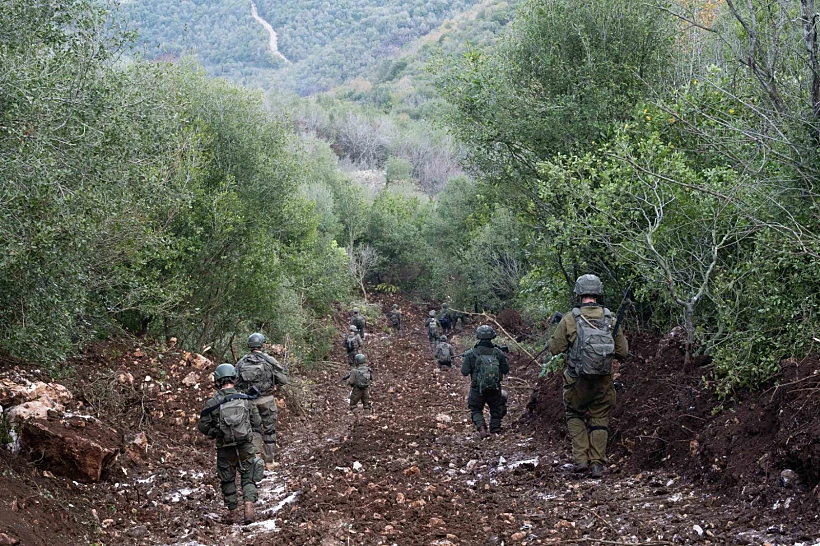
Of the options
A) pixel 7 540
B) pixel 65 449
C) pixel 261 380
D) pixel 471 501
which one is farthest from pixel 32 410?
pixel 471 501

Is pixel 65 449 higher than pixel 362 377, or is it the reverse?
pixel 65 449

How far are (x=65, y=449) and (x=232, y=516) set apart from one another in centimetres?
217

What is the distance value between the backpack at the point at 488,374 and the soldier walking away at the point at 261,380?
2838 millimetres

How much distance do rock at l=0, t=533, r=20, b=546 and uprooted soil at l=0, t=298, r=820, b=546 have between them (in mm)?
137

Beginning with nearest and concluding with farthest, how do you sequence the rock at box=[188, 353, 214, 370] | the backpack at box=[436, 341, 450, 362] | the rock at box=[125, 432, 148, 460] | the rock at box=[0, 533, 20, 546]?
the rock at box=[0, 533, 20, 546], the rock at box=[125, 432, 148, 460], the rock at box=[188, 353, 214, 370], the backpack at box=[436, 341, 450, 362]

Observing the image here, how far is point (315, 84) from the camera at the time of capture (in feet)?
431

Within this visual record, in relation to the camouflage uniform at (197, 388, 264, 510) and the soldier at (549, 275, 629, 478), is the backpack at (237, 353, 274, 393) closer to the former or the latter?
the camouflage uniform at (197, 388, 264, 510)

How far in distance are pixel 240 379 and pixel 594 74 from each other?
8.45 meters

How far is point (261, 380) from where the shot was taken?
1110 cm

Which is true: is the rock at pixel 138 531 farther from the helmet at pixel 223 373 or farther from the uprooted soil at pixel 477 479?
the helmet at pixel 223 373

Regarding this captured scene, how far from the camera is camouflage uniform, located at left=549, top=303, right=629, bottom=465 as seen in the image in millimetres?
8758

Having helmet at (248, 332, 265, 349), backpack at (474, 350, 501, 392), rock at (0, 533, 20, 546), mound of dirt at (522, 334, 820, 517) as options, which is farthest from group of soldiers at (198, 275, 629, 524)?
rock at (0, 533, 20, 546)

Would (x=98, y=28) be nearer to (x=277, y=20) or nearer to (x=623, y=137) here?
(x=623, y=137)

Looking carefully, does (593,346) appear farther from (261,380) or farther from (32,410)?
(32,410)
